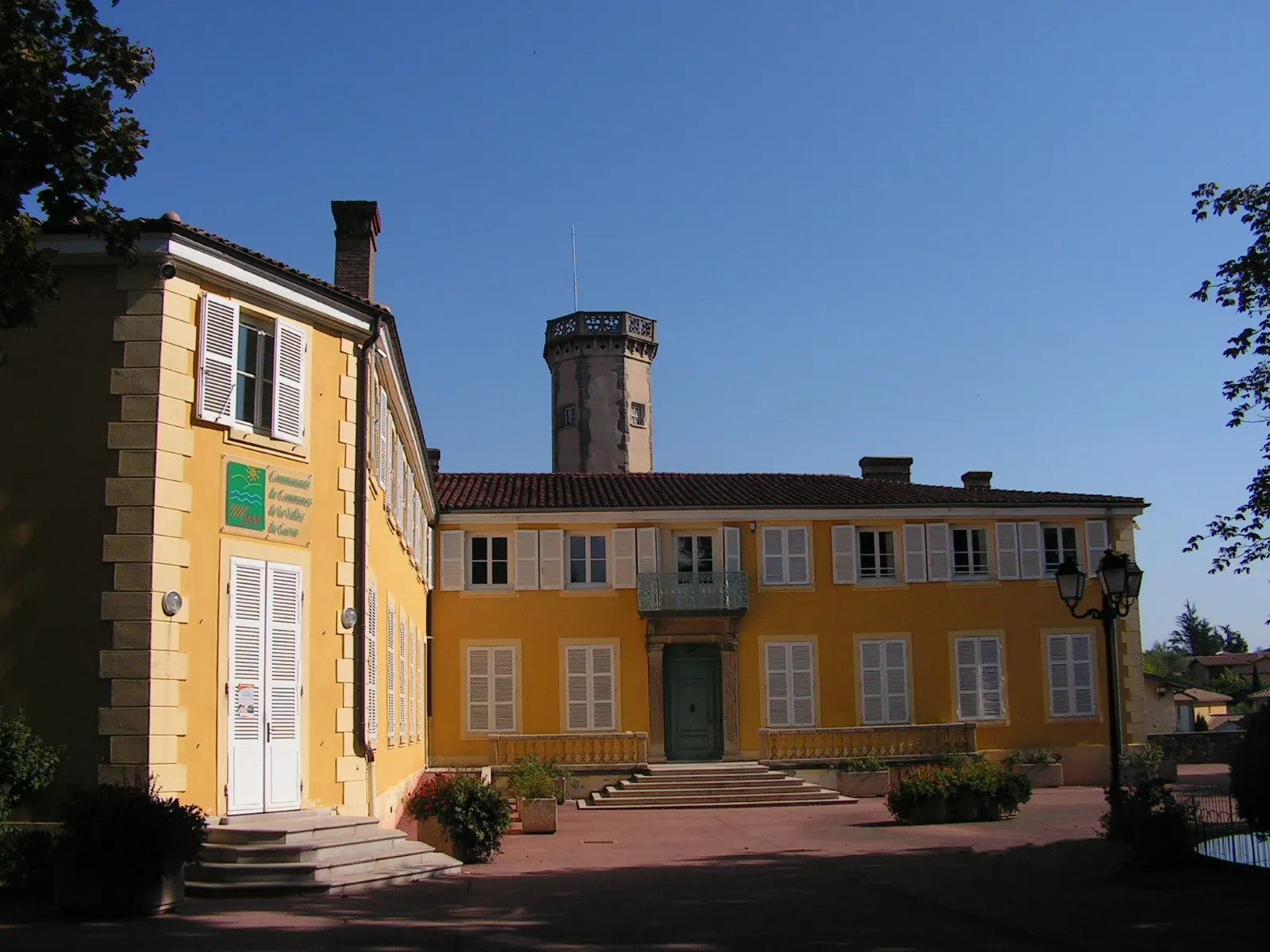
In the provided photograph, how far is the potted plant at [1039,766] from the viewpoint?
89.5 feet

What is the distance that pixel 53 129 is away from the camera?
29.0 feet

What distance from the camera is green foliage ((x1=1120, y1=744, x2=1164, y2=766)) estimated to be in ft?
88.6

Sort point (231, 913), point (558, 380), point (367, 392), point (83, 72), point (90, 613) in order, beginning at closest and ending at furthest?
point (83, 72)
point (231, 913)
point (90, 613)
point (367, 392)
point (558, 380)

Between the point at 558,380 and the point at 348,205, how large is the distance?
102 feet

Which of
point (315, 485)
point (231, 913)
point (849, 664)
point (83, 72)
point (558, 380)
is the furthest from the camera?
point (558, 380)

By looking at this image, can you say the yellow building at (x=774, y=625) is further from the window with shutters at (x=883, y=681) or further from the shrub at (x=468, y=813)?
the shrub at (x=468, y=813)

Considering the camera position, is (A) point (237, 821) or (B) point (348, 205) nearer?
(A) point (237, 821)

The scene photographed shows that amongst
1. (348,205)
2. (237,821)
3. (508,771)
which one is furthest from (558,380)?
(237,821)

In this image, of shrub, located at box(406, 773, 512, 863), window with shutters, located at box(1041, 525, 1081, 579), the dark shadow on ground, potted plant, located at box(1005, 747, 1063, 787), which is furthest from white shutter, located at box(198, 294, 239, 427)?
window with shutters, located at box(1041, 525, 1081, 579)

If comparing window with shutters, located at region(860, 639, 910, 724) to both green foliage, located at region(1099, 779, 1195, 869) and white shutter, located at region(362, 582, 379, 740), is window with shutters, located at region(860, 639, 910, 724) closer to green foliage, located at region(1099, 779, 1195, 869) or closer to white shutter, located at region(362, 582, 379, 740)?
white shutter, located at region(362, 582, 379, 740)

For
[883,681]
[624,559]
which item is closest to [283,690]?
[624,559]

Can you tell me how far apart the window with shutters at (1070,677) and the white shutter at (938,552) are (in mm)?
2752

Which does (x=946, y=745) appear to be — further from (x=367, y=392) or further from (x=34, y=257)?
(x=34, y=257)

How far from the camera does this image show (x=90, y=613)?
11977 millimetres
